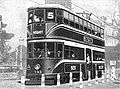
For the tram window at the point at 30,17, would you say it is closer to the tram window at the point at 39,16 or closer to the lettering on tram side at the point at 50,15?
the tram window at the point at 39,16

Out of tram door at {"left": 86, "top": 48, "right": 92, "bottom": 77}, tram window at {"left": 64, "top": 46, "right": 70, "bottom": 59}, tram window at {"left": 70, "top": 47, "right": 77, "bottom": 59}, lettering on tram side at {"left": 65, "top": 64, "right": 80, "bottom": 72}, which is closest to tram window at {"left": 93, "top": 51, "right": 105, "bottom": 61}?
tram door at {"left": 86, "top": 48, "right": 92, "bottom": 77}

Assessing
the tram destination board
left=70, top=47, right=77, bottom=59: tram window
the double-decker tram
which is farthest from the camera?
left=70, top=47, right=77, bottom=59: tram window

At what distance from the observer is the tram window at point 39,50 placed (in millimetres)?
12255

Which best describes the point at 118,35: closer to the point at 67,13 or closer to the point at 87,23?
the point at 87,23

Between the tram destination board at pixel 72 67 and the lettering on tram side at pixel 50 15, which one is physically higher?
the lettering on tram side at pixel 50 15

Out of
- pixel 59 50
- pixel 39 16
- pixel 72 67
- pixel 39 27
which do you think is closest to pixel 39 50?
pixel 59 50

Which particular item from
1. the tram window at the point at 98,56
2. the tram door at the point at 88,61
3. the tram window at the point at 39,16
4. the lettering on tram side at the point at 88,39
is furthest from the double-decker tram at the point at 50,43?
the tram window at the point at 98,56

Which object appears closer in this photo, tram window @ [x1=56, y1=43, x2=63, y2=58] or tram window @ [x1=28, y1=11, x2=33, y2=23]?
tram window @ [x1=56, y1=43, x2=63, y2=58]

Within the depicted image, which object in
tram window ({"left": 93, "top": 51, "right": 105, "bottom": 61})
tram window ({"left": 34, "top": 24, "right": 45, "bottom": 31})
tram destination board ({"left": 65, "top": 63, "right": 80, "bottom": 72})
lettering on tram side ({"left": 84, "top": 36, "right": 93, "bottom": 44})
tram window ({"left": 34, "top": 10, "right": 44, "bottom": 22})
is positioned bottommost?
tram destination board ({"left": 65, "top": 63, "right": 80, "bottom": 72})

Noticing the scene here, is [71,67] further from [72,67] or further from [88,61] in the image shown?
[88,61]

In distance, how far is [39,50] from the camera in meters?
12.4

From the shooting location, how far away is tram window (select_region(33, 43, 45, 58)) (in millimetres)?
12255

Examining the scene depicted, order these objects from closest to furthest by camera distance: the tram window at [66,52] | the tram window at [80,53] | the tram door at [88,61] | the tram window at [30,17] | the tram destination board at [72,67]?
the tram window at [30,17] → the tram window at [66,52] → the tram destination board at [72,67] → the tram window at [80,53] → the tram door at [88,61]

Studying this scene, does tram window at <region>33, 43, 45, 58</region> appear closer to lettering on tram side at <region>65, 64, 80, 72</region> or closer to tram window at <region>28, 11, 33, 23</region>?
tram window at <region>28, 11, 33, 23</region>
